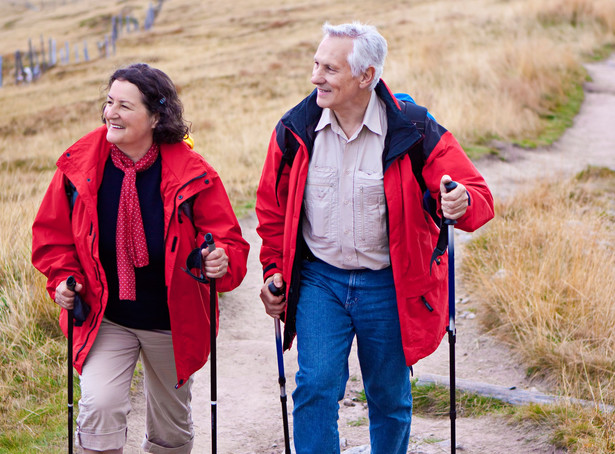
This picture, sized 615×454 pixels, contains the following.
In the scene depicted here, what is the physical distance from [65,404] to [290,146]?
2.53m

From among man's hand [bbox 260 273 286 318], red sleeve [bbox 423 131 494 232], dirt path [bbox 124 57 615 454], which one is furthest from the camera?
dirt path [bbox 124 57 615 454]

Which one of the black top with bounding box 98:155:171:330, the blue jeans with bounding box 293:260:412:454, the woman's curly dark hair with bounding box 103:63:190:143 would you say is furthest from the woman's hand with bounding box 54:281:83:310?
the blue jeans with bounding box 293:260:412:454

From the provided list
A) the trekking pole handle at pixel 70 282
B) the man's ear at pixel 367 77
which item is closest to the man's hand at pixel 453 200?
the man's ear at pixel 367 77

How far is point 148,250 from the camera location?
3.44 m

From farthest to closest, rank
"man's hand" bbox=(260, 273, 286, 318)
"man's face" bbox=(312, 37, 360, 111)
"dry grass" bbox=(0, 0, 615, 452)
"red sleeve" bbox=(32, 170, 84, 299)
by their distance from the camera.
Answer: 1. "dry grass" bbox=(0, 0, 615, 452)
2. "man's hand" bbox=(260, 273, 286, 318)
3. "red sleeve" bbox=(32, 170, 84, 299)
4. "man's face" bbox=(312, 37, 360, 111)

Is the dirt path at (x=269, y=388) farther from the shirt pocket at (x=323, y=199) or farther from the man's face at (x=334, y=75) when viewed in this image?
the man's face at (x=334, y=75)

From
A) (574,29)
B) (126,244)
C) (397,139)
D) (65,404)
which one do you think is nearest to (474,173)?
(397,139)

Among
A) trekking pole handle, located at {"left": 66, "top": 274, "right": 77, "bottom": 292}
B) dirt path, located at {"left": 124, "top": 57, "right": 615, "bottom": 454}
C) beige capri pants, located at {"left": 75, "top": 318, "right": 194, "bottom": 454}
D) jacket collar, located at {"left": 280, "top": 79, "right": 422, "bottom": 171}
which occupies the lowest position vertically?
dirt path, located at {"left": 124, "top": 57, "right": 615, "bottom": 454}

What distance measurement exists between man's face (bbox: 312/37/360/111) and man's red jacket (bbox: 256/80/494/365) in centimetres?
14

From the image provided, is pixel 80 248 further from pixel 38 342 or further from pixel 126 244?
pixel 38 342

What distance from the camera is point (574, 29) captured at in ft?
73.5

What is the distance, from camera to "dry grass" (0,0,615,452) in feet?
19.6

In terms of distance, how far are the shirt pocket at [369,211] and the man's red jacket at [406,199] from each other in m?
0.05

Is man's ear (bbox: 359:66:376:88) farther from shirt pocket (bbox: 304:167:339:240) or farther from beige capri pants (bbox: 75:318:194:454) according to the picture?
beige capri pants (bbox: 75:318:194:454)
